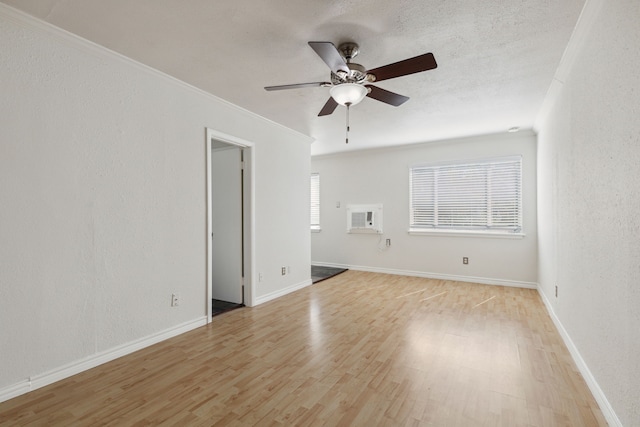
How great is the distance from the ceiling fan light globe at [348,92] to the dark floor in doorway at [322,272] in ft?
11.4

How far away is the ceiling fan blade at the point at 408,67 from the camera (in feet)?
6.17

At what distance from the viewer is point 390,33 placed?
6.92 ft

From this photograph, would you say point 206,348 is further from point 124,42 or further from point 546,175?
point 546,175

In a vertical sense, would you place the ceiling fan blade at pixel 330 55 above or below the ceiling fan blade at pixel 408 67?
above

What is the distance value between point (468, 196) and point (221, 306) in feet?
14.0

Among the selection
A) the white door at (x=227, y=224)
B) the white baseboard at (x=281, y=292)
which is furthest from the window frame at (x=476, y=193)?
the white door at (x=227, y=224)

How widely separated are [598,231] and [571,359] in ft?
4.01

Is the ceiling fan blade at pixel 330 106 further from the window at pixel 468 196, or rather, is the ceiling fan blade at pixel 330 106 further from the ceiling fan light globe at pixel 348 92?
the window at pixel 468 196

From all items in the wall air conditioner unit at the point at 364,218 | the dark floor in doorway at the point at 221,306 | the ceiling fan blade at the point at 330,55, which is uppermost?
the ceiling fan blade at the point at 330,55

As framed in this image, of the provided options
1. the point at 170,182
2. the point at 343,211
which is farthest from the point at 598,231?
the point at 343,211

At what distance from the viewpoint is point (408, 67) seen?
6.58 feet

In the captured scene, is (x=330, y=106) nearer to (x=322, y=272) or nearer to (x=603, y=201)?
(x=603, y=201)

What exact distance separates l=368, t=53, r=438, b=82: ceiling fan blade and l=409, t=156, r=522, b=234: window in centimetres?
361

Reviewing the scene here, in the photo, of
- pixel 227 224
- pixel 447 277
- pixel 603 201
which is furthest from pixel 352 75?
pixel 447 277
